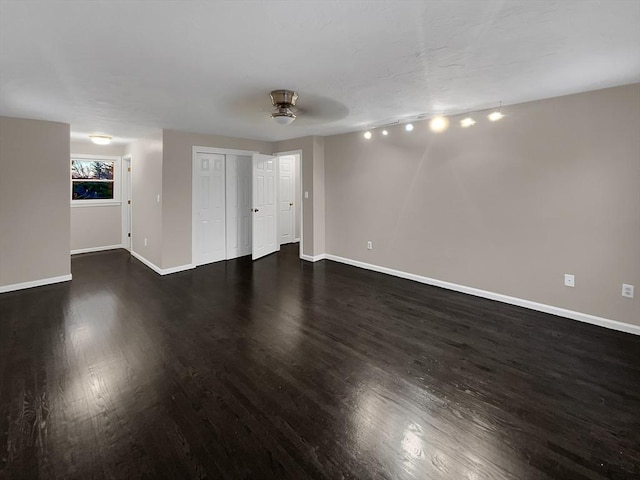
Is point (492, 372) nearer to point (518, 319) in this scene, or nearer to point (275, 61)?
point (518, 319)

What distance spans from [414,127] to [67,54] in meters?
3.84

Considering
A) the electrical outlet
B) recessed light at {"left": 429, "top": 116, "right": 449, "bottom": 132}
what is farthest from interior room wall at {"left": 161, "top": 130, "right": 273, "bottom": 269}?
the electrical outlet

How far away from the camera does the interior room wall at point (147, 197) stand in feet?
16.5

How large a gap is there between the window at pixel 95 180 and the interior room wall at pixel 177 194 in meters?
2.69

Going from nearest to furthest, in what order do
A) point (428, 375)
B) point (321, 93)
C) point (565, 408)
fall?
point (565, 408) → point (428, 375) → point (321, 93)

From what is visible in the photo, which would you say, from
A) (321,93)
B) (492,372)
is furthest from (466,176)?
(492,372)

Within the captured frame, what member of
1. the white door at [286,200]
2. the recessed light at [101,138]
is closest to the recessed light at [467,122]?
the white door at [286,200]

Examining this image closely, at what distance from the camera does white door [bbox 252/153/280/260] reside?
19.7ft

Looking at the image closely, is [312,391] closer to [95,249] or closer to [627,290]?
[627,290]

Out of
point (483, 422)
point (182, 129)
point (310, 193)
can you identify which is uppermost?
point (182, 129)

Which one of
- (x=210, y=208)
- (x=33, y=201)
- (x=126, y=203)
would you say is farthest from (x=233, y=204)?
(x=33, y=201)

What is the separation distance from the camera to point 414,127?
4.45 m

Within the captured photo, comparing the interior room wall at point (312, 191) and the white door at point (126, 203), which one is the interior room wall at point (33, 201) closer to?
the white door at point (126, 203)

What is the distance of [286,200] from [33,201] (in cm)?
450
